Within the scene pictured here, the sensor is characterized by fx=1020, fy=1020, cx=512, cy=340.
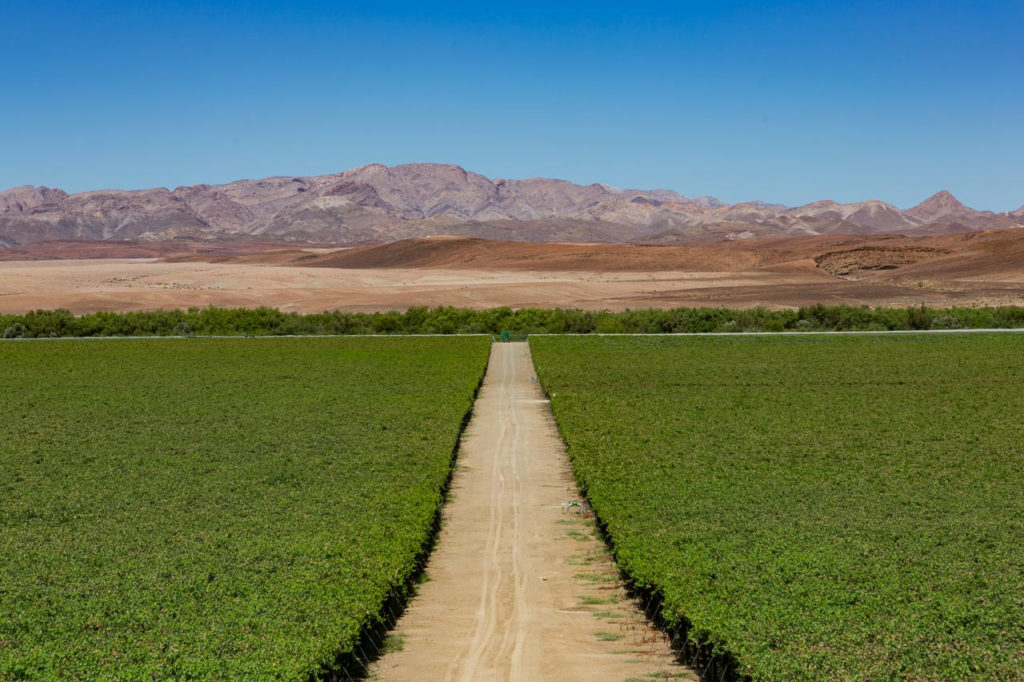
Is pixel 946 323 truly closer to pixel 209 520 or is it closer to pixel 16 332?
pixel 209 520

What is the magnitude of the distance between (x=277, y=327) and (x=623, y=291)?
1865 inches

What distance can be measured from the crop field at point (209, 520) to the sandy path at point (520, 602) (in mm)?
570

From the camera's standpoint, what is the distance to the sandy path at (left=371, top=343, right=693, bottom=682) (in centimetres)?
1038

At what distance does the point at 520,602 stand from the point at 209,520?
5.23m

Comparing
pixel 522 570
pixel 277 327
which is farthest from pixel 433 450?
pixel 277 327

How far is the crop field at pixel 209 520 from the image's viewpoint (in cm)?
1001

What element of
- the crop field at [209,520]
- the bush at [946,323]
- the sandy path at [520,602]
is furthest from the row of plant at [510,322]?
the sandy path at [520,602]

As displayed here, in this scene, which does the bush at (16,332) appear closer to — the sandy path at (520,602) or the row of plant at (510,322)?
the row of plant at (510,322)

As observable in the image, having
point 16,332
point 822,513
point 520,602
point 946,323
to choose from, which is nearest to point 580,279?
point 946,323

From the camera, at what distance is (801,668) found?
30.0 feet

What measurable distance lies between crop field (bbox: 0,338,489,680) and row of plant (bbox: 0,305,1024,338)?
30.1 m

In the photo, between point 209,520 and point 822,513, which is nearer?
point 209,520

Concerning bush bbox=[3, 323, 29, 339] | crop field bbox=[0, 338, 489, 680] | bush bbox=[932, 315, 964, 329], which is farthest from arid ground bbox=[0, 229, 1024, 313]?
crop field bbox=[0, 338, 489, 680]

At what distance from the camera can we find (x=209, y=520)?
14.9 meters
